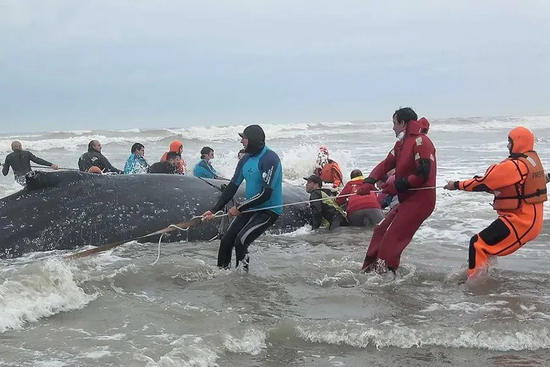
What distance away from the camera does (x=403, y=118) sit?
25.1 feet

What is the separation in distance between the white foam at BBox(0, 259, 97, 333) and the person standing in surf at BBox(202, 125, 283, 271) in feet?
6.08

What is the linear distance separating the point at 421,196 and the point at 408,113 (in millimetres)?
1017

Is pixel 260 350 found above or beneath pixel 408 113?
beneath

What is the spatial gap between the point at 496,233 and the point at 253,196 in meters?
2.97

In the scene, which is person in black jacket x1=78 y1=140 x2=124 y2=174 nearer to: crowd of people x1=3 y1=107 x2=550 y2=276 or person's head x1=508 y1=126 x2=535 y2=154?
crowd of people x1=3 y1=107 x2=550 y2=276

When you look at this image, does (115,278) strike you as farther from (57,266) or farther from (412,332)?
(412,332)

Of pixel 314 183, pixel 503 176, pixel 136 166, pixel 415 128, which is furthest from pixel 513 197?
pixel 136 166

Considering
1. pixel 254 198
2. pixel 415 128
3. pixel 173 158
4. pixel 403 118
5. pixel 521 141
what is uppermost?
pixel 403 118

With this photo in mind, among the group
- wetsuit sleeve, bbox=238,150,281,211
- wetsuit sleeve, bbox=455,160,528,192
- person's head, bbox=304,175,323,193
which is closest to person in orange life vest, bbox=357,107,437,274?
wetsuit sleeve, bbox=455,160,528,192

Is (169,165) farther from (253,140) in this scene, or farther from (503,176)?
(503,176)

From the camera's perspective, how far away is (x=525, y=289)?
7387 mm

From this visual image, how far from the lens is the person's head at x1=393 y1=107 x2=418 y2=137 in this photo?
766cm

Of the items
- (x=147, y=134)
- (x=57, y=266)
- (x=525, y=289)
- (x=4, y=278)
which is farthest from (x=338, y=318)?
(x=147, y=134)

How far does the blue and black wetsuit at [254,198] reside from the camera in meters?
7.90
